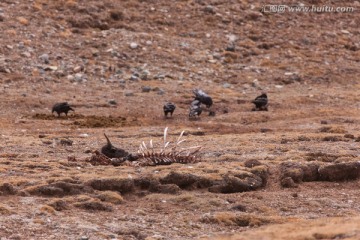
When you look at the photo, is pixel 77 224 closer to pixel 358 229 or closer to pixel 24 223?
pixel 24 223

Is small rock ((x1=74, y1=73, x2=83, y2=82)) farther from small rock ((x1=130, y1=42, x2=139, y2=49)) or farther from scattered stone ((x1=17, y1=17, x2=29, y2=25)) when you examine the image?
scattered stone ((x1=17, y1=17, x2=29, y2=25))

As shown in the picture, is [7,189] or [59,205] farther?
[7,189]

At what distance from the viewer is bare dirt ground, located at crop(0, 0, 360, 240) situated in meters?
12.4

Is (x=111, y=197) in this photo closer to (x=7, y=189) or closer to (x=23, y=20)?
(x=7, y=189)

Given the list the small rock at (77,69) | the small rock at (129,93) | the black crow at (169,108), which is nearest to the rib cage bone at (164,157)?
the black crow at (169,108)

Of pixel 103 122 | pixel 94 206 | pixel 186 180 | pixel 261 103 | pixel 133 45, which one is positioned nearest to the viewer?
pixel 94 206

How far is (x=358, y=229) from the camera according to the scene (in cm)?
1023

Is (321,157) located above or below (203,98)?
above

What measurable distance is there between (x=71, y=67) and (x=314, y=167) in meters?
14.0

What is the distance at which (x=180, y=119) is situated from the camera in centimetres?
2361

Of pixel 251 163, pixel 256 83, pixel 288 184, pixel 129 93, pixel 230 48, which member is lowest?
pixel 256 83

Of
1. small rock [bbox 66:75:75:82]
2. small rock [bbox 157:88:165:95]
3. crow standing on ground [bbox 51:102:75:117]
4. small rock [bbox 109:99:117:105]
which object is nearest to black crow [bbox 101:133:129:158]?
crow standing on ground [bbox 51:102:75:117]

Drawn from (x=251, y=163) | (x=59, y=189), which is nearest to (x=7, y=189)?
(x=59, y=189)

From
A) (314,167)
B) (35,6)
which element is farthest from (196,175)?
(35,6)
